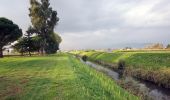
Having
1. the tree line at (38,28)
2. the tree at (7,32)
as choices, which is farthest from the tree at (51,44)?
the tree at (7,32)

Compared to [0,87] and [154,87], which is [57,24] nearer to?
[154,87]

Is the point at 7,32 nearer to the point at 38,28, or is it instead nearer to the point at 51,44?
the point at 38,28

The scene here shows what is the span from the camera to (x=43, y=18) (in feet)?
284

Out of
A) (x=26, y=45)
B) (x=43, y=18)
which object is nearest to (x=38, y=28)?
(x=43, y=18)

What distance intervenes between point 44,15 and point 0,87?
67.9 m

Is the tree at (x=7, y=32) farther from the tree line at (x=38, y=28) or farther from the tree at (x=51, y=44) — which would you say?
the tree at (x=51, y=44)

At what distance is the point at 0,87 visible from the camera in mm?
20453

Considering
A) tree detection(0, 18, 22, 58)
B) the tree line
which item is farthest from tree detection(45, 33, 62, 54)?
tree detection(0, 18, 22, 58)

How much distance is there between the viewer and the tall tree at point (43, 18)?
86250 millimetres

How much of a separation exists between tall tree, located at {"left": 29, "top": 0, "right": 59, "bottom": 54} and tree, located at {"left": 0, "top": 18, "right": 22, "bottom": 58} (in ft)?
18.1

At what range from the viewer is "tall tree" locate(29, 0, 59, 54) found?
86.2m

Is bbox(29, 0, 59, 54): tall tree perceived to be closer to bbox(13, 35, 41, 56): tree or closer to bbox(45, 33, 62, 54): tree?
bbox(45, 33, 62, 54): tree

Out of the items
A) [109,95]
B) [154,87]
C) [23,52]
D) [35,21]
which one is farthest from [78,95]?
[23,52]

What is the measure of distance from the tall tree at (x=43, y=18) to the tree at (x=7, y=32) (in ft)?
18.1
